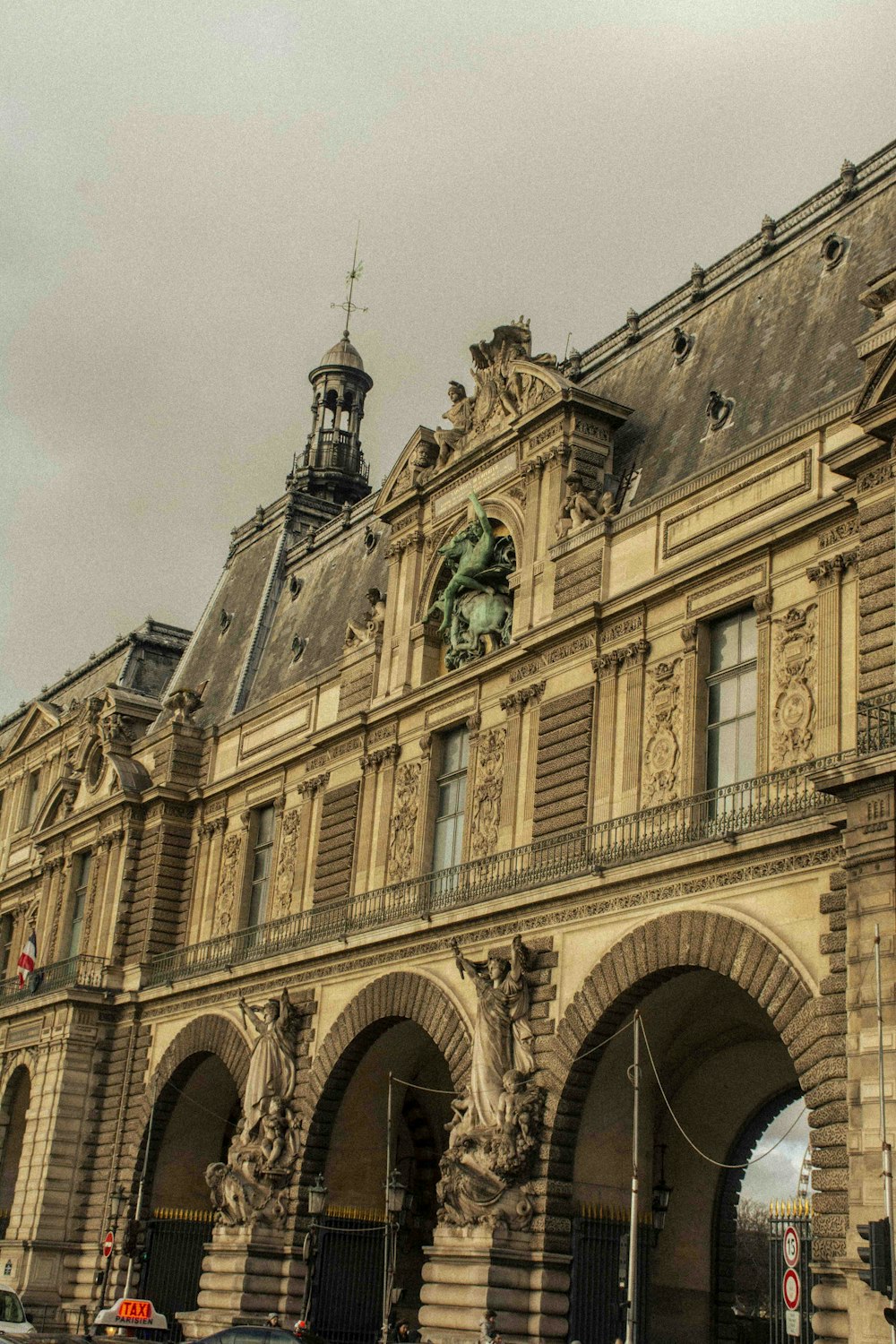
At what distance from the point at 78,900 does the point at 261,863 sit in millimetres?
9329

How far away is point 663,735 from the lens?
87.0ft

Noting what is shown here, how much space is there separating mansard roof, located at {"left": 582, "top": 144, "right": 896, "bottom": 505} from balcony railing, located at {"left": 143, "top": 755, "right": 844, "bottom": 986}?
5.69 meters

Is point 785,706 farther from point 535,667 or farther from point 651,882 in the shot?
point 535,667

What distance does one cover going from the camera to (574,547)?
2994cm

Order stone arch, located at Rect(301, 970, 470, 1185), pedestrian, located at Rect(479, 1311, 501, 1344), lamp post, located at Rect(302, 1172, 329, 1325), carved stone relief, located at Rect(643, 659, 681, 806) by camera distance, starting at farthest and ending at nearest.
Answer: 1. lamp post, located at Rect(302, 1172, 329, 1325)
2. stone arch, located at Rect(301, 970, 470, 1185)
3. carved stone relief, located at Rect(643, 659, 681, 806)
4. pedestrian, located at Rect(479, 1311, 501, 1344)

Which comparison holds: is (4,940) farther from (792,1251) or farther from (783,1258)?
(792,1251)

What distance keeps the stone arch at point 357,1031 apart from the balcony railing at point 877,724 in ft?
32.4

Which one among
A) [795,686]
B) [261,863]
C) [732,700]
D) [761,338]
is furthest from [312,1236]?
[761,338]

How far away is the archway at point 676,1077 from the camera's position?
22.5 m

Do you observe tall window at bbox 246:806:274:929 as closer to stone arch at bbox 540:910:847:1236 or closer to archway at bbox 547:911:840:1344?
archway at bbox 547:911:840:1344

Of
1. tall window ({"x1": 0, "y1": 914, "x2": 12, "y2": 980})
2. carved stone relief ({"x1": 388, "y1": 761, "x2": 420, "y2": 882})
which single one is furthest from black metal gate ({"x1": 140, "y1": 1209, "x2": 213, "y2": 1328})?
tall window ({"x1": 0, "y1": 914, "x2": 12, "y2": 980})

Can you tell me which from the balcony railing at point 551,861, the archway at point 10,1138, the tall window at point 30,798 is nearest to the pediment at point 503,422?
the balcony railing at point 551,861

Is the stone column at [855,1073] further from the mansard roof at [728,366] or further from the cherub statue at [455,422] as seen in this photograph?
the cherub statue at [455,422]

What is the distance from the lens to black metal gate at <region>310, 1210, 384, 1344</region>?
3023cm
